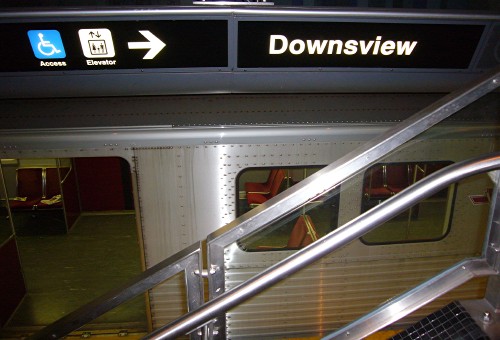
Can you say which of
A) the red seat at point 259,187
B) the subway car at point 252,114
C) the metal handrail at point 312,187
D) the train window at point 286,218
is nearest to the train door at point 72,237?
the subway car at point 252,114

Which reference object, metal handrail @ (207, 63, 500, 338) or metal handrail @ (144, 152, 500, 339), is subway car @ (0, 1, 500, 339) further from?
metal handrail @ (144, 152, 500, 339)

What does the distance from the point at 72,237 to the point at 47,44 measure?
4.90m

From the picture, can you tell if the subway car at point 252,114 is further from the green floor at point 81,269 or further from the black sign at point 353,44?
the green floor at point 81,269

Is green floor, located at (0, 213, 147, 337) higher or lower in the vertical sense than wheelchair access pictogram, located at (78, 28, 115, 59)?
lower

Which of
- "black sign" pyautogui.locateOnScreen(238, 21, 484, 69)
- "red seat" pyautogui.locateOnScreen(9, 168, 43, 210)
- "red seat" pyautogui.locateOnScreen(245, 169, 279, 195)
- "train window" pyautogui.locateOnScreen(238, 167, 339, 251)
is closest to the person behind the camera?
"black sign" pyautogui.locateOnScreen(238, 21, 484, 69)

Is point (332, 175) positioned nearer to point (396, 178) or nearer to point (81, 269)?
point (81, 269)

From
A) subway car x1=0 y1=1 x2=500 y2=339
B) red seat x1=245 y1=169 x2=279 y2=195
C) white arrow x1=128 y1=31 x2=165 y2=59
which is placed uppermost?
white arrow x1=128 y1=31 x2=165 y2=59

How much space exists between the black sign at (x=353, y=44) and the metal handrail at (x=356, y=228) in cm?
220

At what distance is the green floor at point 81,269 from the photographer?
505cm

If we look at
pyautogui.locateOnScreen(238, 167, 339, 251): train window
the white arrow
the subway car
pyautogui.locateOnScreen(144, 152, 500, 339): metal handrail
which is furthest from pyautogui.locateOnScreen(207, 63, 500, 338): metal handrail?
→ the white arrow

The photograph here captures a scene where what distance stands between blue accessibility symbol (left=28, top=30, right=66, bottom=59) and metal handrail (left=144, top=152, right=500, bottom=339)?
8.71ft

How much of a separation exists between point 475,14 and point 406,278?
255cm

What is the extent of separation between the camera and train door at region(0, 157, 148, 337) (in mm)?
5168

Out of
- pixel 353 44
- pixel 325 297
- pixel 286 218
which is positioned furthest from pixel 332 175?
pixel 325 297
